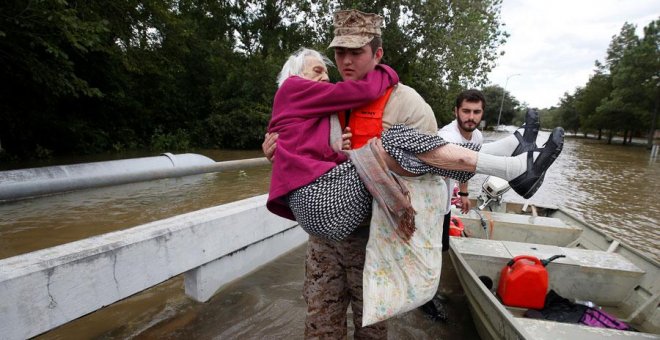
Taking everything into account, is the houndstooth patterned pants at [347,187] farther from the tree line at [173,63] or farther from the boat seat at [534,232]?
the tree line at [173,63]

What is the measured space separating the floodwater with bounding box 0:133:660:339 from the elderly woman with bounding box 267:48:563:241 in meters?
1.38

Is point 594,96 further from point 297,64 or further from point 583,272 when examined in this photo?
point 297,64

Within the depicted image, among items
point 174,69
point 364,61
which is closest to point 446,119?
point 174,69

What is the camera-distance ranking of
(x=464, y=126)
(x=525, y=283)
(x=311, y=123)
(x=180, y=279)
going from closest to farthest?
1. (x=311, y=123)
2. (x=525, y=283)
3. (x=464, y=126)
4. (x=180, y=279)

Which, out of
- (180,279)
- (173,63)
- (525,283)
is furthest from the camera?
(173,63)

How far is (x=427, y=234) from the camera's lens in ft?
4.55

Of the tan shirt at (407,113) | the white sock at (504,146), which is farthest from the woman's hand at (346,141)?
the white sock at (504,146)

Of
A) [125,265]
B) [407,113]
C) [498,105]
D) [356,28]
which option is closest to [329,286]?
[407,113]

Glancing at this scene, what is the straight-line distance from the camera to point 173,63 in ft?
42.9

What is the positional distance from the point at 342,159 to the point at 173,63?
1376 centimetres

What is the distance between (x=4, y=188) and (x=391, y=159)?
1.58 m

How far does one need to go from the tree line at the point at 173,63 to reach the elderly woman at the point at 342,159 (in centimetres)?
679

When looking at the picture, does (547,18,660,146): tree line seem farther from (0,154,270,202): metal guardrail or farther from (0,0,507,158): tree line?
(0,154,270,202): metal guardrail

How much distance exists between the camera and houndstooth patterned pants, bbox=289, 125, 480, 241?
1.27 m
